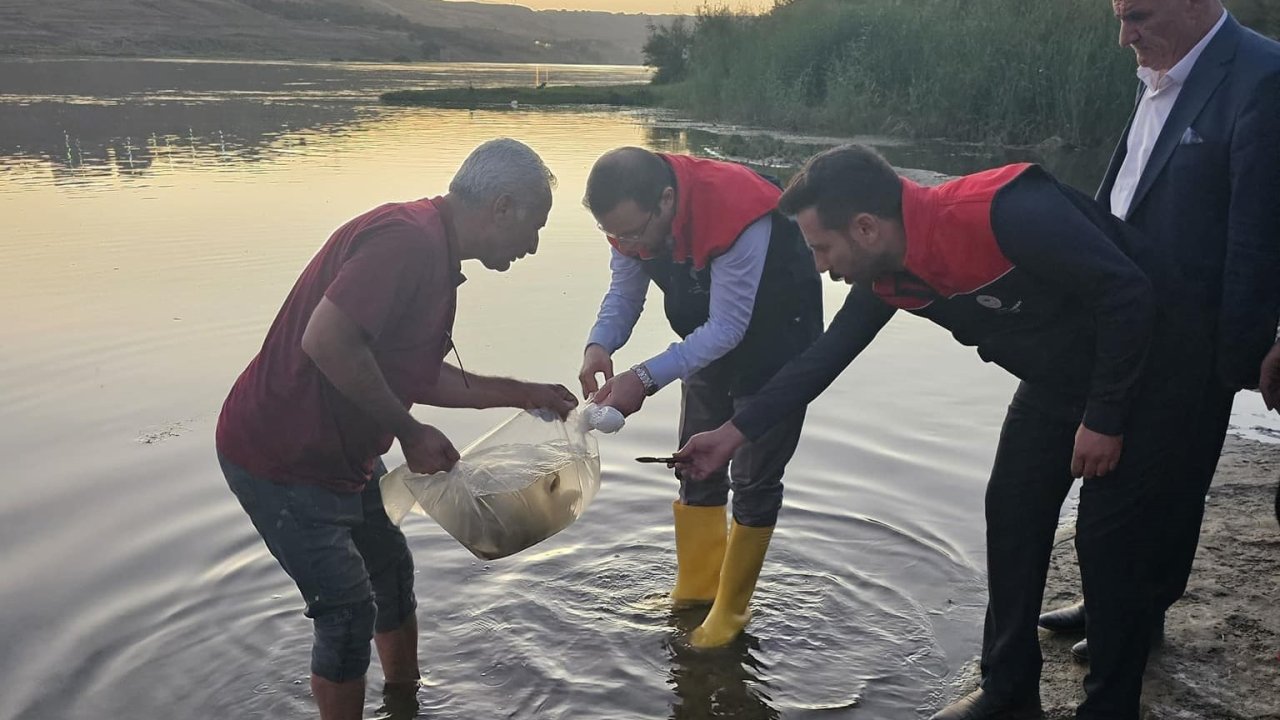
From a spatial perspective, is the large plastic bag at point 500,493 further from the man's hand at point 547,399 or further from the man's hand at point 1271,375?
the man's hand at point 1271,375

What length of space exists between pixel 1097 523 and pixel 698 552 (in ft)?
5.84

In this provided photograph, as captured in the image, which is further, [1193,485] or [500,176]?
[1193,485]

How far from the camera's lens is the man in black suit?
2914mm

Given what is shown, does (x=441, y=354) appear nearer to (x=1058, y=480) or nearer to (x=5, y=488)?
(x=1058, y=480)

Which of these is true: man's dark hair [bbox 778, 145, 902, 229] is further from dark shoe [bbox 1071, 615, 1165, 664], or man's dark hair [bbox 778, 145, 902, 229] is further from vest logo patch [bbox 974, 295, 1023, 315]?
dark shoe [bbox 1071, 615, 1165, 664]

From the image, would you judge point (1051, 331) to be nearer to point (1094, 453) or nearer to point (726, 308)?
point (1094, 453)

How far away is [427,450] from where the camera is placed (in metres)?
3.05

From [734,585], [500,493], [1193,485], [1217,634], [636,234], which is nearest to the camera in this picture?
[1193,485]

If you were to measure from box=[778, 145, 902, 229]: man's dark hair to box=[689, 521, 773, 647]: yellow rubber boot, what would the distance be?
1612 mm

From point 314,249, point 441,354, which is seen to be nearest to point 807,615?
point 441,354

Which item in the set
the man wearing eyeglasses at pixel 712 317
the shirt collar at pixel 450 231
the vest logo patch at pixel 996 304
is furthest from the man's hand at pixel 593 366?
the vest logo patch at pixel 996 304

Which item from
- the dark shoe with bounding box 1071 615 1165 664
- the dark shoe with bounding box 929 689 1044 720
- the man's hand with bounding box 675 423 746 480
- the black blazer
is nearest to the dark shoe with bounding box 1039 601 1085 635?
the dark shoe with bounding box 1071 615 1165 664

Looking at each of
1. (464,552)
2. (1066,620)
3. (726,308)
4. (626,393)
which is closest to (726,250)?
(726,308)

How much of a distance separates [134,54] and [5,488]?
271 feet
